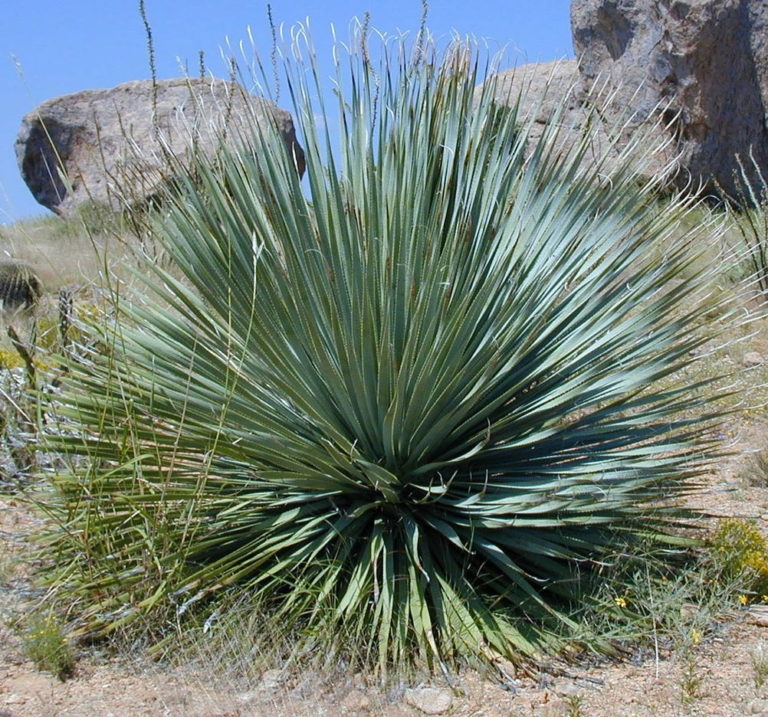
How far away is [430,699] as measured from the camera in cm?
326

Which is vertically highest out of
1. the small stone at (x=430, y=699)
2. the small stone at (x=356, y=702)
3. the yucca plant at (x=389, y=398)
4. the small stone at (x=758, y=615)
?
the yucca plant at (x=389, y=398)

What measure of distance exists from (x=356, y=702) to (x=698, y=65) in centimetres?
1007

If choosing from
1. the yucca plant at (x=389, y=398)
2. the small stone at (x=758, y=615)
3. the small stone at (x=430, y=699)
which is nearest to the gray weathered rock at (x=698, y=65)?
the yucca plant at (x=389, y=398)

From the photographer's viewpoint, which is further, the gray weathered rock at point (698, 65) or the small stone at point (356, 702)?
the gray weathered rock at point (698, 65)

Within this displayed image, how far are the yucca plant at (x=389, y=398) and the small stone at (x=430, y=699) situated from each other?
135mm

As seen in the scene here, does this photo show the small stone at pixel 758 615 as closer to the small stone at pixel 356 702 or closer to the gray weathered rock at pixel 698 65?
the small stone at pixel 356 702

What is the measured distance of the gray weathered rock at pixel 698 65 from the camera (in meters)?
11.3

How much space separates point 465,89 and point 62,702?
2.67 meters

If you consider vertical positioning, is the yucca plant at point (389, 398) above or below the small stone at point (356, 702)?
above

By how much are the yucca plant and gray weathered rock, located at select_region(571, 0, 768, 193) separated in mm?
7791

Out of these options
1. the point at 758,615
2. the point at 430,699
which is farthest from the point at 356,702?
the point at 758,615

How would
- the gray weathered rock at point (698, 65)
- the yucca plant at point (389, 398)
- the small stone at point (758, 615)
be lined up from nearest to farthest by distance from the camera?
the yucca plant at point (389, 398) → the small stone at point (758, 615) → the gray weathered rock at point (698, 65)

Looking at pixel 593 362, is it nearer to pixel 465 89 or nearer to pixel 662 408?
pixel 662 408

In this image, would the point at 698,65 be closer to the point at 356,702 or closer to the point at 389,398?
the point at 389,398
